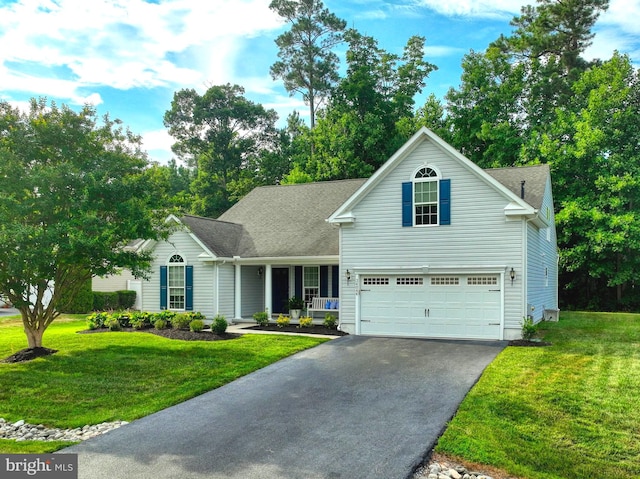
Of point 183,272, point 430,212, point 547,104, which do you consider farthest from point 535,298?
point 547,104

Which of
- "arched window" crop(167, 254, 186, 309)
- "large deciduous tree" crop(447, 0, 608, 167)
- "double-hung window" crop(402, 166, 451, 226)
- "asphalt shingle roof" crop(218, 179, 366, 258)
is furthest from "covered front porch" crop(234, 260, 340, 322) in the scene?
"large deciduous tree" crop(447, 0, 608, 167)

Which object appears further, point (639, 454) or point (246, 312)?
point (246, 312)

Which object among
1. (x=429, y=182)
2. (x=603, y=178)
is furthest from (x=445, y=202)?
(x=603, y=178)

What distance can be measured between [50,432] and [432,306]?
1095cm

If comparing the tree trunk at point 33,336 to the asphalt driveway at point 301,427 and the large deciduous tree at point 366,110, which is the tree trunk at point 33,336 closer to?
the asphalt driveway at point 301,427

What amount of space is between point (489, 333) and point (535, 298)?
128 inches

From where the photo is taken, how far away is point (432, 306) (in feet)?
51.4

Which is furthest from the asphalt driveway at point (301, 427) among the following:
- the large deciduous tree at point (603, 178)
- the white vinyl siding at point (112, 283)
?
the white vinyl siding at point (112, 283)

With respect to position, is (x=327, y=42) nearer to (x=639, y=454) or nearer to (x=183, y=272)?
(x=183, y=272)

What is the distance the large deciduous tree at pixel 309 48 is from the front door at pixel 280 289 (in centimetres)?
2295

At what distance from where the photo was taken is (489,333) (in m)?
15.0

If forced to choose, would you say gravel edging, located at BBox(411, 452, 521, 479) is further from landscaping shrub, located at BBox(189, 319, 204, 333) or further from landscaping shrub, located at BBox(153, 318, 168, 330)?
landscaping shrub, located at BBox(153, 318, 168, 330)

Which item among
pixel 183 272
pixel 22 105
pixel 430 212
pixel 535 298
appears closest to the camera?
pixel 22 105

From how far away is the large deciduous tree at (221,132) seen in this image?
1727 inches
